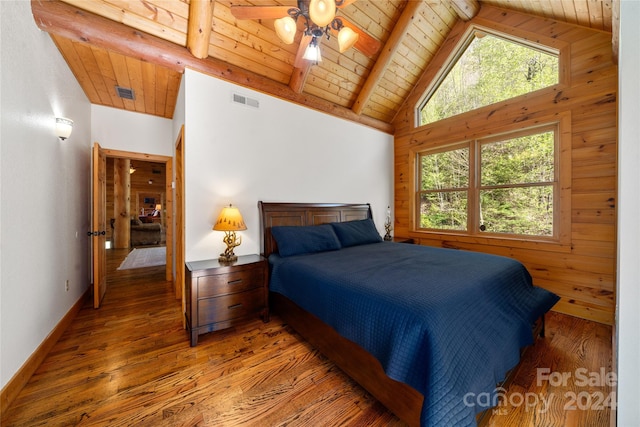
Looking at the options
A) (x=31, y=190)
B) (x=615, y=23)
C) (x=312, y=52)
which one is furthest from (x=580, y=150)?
(x=31, y=190)

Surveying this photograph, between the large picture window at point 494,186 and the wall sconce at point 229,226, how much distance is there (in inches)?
129

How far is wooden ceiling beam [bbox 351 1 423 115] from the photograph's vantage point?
3.03 meters

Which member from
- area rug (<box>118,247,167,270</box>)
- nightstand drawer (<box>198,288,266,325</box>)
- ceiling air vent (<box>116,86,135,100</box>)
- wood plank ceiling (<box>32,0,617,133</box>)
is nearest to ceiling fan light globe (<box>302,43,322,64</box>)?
wood plank ceiling (<box>32,0,617,133</box>)

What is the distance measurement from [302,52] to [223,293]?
2.61 metres

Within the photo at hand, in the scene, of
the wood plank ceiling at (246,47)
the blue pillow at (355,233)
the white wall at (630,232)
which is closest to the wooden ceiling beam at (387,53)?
the wood plank ceiling at (246,47)

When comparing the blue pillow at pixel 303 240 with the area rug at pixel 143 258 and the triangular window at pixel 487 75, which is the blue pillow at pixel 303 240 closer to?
the triangular window at pixel 487 75

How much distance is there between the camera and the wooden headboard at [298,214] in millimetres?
2914

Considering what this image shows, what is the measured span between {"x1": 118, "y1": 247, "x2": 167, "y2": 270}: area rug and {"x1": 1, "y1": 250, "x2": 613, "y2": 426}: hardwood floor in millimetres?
2704

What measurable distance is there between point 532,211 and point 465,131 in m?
1.44

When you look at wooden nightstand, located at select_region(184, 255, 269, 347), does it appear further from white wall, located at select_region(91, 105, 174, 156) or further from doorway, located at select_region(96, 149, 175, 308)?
doorway, located at select_region(96, 149, 175, 308)

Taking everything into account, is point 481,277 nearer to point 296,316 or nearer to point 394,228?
point 296,316

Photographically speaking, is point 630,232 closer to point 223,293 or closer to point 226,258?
point 223,293

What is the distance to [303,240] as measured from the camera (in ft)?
9.09

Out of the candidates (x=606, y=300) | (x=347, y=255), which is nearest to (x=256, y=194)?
(x=347, y=255)
